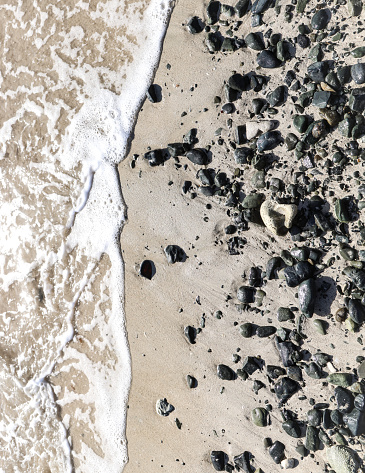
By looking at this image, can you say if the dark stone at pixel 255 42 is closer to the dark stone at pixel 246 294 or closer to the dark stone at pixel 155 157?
the dark stone at pixel 155 157

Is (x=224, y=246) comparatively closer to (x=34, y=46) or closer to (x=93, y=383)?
A: (x=93, y=383)

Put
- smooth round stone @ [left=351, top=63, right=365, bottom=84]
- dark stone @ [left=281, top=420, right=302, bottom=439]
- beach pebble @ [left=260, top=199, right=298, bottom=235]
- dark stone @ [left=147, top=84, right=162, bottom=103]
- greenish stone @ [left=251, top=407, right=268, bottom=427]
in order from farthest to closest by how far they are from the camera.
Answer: dark stone @ [left=147, top=84, right=162, bottom=103]
greenish stone @ [left=251, top=407, right=268, bottom=427]
dark stone @ [left=281, top=420, right=302, bottom=439]
beach pebble @ [left=260, top=199, right=298, bottom=235]
smooth round stone @ [left=351, top=63, right=365, bottom=84]

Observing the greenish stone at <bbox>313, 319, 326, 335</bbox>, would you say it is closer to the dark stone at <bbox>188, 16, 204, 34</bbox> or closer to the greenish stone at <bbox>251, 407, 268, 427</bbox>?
the greenish stone at <bbox>251, 407, 268, 427</bbox>

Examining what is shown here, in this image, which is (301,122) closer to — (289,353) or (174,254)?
(174,254)

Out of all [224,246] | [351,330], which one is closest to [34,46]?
[224,246]

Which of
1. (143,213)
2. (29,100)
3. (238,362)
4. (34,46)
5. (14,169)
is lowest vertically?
(238,362)

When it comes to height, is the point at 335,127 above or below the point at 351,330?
above

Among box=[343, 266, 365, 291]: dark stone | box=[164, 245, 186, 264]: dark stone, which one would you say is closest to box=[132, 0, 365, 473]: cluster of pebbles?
box=[343, 266, 365, 291]: dark stone
